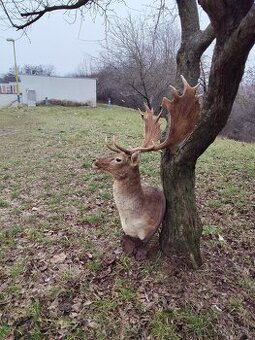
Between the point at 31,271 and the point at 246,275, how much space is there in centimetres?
195

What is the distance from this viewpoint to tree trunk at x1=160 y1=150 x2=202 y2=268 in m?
2.70

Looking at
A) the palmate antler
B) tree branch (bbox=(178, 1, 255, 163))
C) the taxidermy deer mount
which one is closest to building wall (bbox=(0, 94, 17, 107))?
the taxidermy deer mount

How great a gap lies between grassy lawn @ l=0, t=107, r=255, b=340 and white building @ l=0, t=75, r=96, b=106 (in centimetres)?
2432

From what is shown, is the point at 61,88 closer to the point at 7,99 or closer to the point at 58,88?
the point at 58,88

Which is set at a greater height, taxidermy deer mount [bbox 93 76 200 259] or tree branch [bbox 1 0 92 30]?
tree branch [bbox 1 0 92 30]

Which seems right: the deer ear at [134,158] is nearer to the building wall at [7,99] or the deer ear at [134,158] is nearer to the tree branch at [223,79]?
the tree branch at [223,79]

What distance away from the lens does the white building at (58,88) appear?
27.7m

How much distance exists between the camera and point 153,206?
8.95 feet

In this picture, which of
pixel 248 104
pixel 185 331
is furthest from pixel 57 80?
pixel 185 331

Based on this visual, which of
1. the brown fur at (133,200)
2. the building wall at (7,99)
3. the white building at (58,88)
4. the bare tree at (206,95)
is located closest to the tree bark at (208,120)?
the bare tree at (206,95)

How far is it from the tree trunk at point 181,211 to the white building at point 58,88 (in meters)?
26.1

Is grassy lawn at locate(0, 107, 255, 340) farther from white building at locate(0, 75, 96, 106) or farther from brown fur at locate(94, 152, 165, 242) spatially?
white building at locate(0, 75, 96, 106)

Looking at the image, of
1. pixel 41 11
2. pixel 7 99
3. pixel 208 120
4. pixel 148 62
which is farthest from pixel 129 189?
pixel 7 99

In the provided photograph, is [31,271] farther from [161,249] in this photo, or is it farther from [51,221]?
[161,249]
